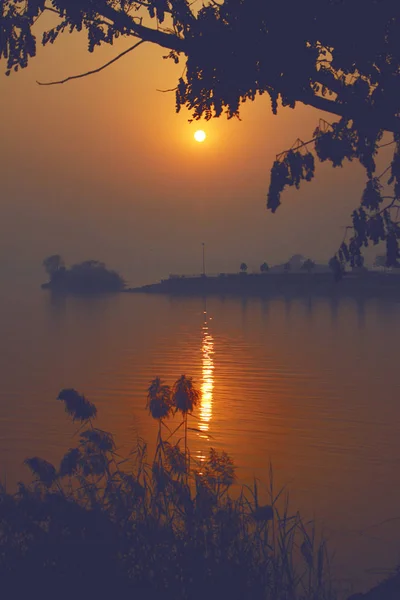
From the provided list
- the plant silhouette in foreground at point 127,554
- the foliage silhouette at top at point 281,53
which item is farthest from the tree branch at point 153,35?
the plant silhouette in foreground at point 127,554

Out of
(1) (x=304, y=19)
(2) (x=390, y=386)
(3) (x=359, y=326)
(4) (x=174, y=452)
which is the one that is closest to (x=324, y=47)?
(1) (x=304, y=19)

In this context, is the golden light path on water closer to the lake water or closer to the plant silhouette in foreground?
the lake water

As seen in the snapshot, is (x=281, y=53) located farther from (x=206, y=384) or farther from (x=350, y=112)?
(x=206, y=384)

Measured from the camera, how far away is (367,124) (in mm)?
11023

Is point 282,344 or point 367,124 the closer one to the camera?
point 367,124

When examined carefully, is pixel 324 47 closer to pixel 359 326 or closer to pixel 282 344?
pixel 282 344

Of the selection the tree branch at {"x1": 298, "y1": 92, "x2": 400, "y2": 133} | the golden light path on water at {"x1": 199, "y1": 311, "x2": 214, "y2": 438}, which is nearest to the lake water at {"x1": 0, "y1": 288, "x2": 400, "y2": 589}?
the golden light path on water at {"x1": 199, "y1": 311, "x2": 214, "y2": 438}

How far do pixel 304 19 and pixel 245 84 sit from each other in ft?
3.89

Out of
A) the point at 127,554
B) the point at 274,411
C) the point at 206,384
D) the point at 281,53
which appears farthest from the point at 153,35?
the point at 206,384

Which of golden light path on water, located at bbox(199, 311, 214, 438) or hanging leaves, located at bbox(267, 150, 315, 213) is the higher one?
hanging leaves, located at bbox(267, 150, 315, 213)

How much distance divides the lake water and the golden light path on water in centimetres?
11

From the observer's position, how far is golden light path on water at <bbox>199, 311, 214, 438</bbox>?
3052 centimetres

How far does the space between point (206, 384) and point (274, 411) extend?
38.5 ft

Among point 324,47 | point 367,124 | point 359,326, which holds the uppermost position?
point 324,47
